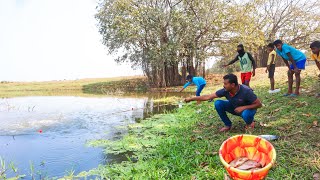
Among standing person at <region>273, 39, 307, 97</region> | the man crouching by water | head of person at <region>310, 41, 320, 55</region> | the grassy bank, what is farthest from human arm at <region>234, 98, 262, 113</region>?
standing person at <region>273, 39, 307, 97</region>

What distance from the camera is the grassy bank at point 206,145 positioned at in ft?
12.5

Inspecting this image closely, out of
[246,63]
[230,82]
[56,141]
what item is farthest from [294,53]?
[56,141]

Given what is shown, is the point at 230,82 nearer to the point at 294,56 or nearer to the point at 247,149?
the point at 247,149

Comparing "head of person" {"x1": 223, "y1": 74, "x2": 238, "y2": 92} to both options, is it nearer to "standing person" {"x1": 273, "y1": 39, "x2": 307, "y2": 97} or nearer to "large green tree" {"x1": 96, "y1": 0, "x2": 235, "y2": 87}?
"standing person" {"x1": 273, "y1": 39, "x2": 307, "y2": 97}

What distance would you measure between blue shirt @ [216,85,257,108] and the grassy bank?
64 cm

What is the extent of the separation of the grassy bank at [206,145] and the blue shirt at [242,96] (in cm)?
64

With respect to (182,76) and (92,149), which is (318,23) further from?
(92,149)

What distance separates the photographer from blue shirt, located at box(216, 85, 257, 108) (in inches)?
191

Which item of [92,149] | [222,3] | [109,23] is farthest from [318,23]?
[92,149]

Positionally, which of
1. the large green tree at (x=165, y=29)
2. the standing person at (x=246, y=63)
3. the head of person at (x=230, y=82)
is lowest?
the head of person at (x=230, y=82)

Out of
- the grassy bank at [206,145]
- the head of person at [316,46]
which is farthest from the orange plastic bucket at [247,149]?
the head of person at [316,46]

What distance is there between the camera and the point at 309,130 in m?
5.00

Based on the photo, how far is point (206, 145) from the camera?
16.0 ft

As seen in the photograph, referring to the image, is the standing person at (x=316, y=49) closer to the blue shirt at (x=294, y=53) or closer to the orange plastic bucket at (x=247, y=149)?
the blue shirt at (x=294, y=53)
